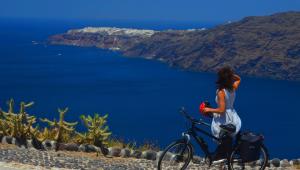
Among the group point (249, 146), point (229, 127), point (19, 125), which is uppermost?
point (229, 127)

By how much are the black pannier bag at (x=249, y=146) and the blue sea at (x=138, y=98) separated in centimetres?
4867

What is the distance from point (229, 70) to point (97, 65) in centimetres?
16056

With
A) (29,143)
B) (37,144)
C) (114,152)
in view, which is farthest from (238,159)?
(29,143)

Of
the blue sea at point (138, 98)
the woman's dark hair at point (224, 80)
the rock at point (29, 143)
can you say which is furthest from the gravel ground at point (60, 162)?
the blue sea at point (138, 98)

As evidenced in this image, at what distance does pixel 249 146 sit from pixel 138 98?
98.7m

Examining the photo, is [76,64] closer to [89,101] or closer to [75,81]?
[75,81]

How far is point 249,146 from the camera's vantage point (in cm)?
909

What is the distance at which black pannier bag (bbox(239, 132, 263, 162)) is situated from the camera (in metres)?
9.05

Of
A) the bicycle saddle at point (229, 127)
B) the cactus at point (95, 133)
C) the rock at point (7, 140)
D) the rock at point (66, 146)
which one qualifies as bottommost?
the rock at point (66, 146)

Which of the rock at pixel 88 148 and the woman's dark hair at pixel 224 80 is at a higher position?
the woman's dark hair at pixel 224 80

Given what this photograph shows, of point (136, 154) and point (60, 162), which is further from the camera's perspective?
point (136, 154)

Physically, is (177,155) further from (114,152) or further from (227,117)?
(114,152)

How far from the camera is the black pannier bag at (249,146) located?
29.7 feet

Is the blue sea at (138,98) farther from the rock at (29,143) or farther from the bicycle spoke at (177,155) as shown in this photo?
the bicycle spoke at (177,155)
